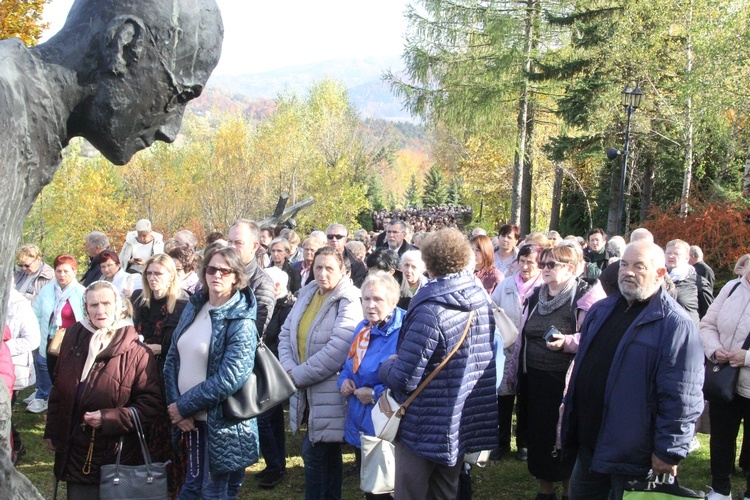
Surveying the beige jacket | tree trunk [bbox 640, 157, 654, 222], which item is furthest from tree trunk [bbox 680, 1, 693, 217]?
the beige jacket

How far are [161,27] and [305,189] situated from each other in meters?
35.3

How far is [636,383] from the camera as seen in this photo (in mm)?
3658

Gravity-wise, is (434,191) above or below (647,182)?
below

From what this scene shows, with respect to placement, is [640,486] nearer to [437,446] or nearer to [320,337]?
[437,446]

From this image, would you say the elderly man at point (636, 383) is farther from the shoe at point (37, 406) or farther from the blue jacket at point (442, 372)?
the shoe at point (37, 406)

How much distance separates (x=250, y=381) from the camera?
4137 mm

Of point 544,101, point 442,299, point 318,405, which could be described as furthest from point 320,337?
point 544,101

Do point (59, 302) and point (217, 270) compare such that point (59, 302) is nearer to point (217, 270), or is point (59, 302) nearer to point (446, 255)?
point (217, 270)

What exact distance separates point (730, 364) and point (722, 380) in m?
0.13

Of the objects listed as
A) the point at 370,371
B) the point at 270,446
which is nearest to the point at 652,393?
the point at 370,371

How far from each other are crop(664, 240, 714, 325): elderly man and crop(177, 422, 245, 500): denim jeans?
4.22m

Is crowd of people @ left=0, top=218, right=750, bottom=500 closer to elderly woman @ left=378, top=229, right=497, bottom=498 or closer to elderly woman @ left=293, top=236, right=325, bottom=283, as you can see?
elderly woman @ left=378, top=229, right=497, bottom=498

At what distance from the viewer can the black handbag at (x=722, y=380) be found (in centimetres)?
507

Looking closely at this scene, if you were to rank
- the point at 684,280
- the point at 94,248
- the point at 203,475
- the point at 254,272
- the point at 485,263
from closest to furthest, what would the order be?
the point at 203,475
the point at 254,272
the point at 684,280
the point at 485,263
the point at 94,248
